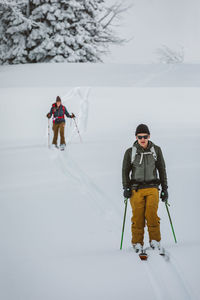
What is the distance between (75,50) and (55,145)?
23348mm

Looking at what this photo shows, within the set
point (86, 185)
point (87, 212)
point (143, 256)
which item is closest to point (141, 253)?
point (143, 256)

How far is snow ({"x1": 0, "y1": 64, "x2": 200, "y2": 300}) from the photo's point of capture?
3.60 metres

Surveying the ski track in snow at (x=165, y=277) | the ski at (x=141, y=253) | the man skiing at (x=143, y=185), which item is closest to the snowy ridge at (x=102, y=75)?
the man skiing at (x=143, y=185)

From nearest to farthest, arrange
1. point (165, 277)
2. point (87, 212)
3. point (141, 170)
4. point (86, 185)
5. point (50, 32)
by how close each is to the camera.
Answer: point (165, 277)
point (141, 170)
point (87, 212)
point (86, 185)
point (50, 32)

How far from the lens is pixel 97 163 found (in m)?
8.77

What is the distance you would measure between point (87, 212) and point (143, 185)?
1774 mm

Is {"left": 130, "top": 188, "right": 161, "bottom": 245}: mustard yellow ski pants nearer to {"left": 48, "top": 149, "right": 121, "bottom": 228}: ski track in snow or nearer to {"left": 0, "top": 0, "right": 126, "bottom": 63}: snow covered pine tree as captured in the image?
{"left": 48, "top": 149, "right": 121, "bottom": 228}: ski track in snow

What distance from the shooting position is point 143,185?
13.6 ft

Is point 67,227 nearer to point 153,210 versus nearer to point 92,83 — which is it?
point 153,210

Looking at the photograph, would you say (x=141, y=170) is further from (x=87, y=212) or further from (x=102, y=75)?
(x=102, y=75)

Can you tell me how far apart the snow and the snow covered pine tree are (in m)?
16.7

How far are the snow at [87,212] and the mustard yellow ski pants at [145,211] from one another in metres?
0.28

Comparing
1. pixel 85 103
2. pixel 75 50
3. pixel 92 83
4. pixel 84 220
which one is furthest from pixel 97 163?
pixel 75 50

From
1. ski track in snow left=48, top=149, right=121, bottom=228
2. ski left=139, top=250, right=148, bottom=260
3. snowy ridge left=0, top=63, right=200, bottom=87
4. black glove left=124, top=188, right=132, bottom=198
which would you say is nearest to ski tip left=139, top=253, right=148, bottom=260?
ski left=139, top=250, right=148, bottom=260
